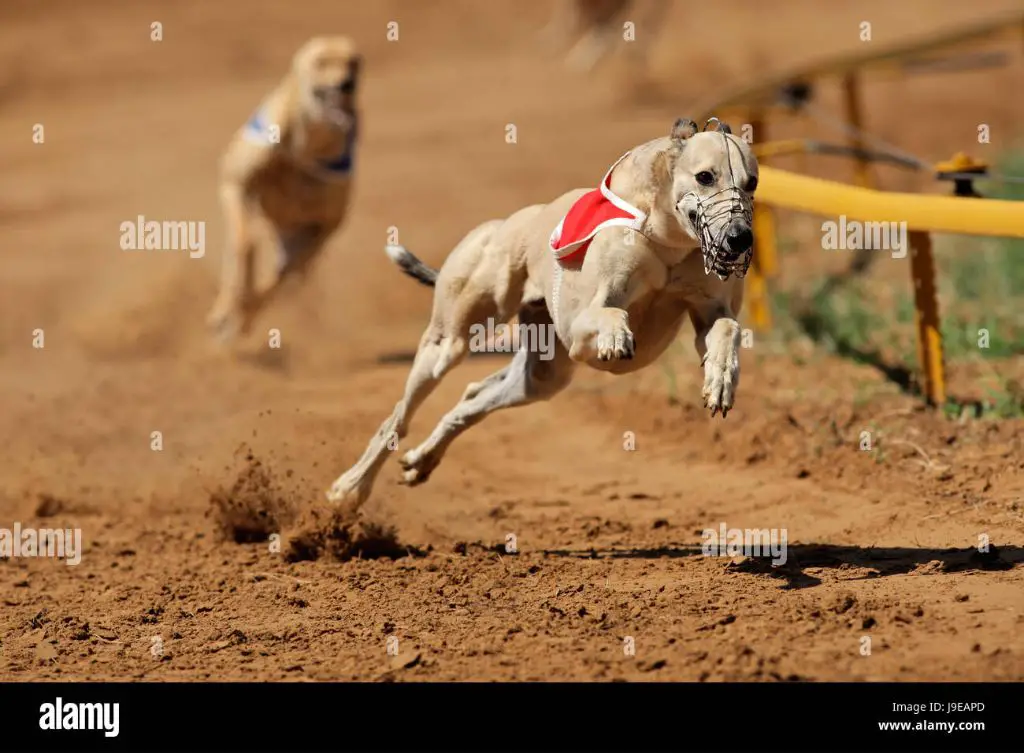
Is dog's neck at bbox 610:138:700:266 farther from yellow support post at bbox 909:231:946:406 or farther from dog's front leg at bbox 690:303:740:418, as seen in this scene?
yellow support post at bbox 909:231:946:406

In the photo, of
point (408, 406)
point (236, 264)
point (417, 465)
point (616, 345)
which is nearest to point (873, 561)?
point (616, 345)

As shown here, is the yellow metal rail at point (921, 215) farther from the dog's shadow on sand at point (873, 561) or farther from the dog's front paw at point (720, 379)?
the dog's front paw at point (720, 379)

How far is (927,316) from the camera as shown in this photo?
7.48m

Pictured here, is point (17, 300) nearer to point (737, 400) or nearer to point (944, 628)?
point (737, 400)

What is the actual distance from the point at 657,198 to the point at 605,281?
0.36m

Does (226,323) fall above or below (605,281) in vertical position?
above

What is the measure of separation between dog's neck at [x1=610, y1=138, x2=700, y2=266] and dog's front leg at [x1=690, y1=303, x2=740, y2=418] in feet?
0.81

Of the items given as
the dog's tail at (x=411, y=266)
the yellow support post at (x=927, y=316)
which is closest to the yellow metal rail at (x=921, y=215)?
the yellow support post at (x=927, y=316)

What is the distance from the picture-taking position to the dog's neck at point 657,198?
5.40 metres

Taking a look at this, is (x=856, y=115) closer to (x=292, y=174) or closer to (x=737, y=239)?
(x=292, y=174)

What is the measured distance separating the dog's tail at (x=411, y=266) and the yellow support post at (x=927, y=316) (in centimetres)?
245

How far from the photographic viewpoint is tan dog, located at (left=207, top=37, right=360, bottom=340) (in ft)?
35.4

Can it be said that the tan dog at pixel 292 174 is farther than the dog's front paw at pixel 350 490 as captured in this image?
Yes

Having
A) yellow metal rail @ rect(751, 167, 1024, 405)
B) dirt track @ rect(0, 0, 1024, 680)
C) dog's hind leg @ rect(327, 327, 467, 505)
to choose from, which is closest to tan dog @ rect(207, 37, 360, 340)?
dirt track @ rect(0, 0, 1024, 680)
